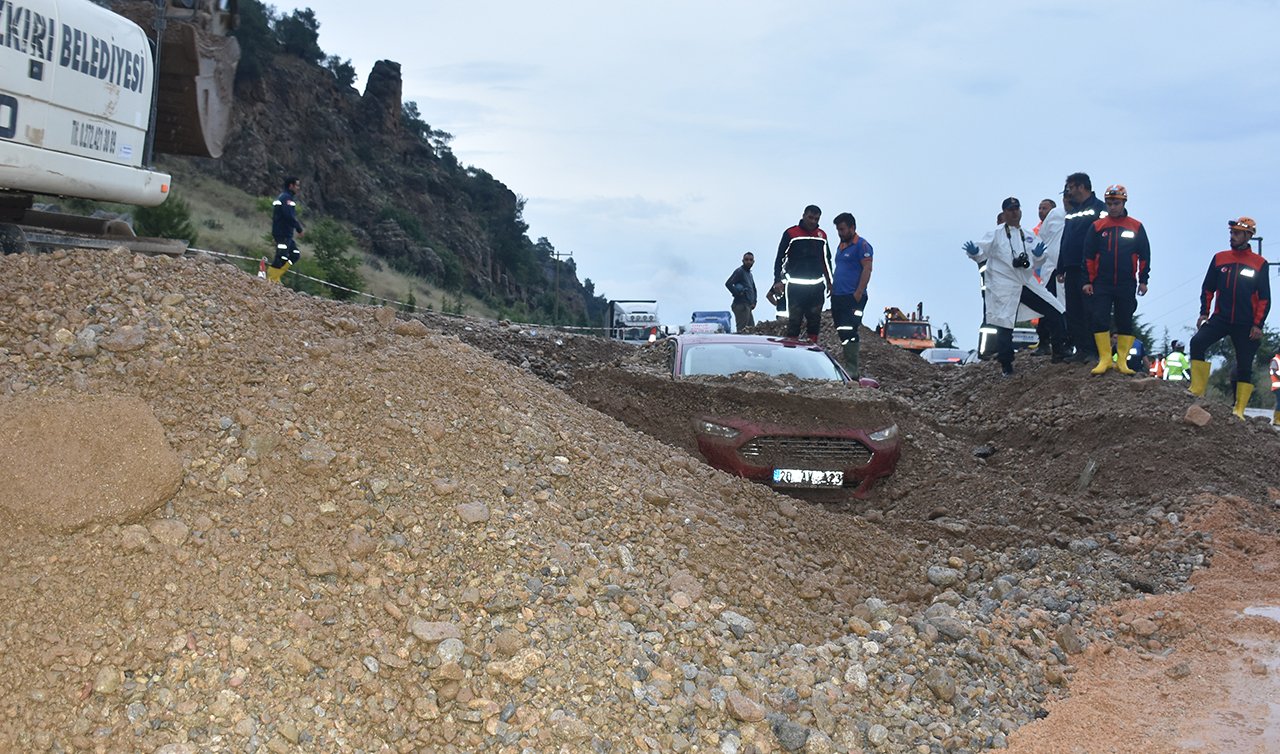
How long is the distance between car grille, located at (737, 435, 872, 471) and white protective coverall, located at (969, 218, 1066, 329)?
17.6ft

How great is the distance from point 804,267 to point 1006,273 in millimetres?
2257

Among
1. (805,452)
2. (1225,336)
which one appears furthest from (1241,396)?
(805,452)

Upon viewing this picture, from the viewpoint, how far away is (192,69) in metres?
9.64

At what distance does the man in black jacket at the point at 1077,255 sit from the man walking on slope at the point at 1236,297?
1077 mm

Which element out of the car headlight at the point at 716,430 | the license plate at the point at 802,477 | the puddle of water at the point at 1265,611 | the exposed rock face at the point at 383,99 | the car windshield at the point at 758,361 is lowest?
the puddle of water at the point at 1265,611

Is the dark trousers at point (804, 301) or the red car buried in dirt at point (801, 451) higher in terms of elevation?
the dark trousers at point (804, 301)

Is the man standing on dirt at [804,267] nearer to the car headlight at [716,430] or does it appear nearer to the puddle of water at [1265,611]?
the car headlight at [716,430]

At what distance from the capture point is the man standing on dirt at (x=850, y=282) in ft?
41.0

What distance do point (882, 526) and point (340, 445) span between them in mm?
3317

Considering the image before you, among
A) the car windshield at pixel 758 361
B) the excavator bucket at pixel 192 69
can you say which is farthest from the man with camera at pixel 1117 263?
the excavator bucket at pixel 192 69

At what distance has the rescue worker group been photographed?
1103 cm

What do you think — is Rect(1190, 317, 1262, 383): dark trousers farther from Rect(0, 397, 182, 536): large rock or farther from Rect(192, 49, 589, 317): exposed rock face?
Rect(192, 49, 589, 317): exposed rock face

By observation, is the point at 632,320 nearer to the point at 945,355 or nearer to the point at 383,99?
the point at 945,355

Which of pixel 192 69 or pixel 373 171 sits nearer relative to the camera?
pixel 192 69
